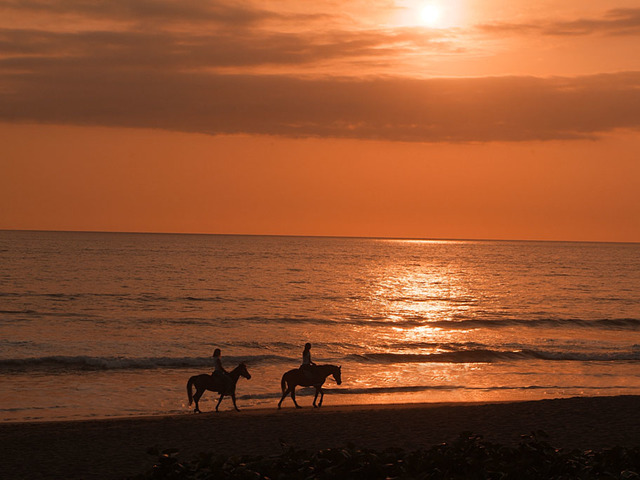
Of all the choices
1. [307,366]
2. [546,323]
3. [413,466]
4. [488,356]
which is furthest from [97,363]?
[546,323]

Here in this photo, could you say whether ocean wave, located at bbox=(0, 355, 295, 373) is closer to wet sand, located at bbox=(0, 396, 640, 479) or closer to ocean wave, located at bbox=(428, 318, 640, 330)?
wet sand, located at bbox=(0, 396, 640, 479)

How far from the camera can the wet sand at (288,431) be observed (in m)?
15.1

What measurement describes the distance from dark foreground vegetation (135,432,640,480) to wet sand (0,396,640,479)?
3826mm

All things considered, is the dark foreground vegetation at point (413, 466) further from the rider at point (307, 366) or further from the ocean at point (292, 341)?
the ocean at point (292, 341)

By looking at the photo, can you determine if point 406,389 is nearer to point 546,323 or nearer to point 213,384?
point 213,384

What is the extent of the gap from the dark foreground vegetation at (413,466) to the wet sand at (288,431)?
12.6ft

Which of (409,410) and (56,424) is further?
(409,410)

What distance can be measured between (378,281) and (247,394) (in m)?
69.3

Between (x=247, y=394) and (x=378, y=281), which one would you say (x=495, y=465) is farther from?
(x=378, y=281)

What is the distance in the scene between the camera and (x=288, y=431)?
58.2ft

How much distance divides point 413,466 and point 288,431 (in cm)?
730

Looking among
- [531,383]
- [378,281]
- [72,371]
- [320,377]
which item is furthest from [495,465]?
[378,281]

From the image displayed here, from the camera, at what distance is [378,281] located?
92.2 metres

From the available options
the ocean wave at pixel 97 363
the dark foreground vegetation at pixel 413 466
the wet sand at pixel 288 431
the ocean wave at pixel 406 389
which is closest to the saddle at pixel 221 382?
the wet sand at pixel 288 431
